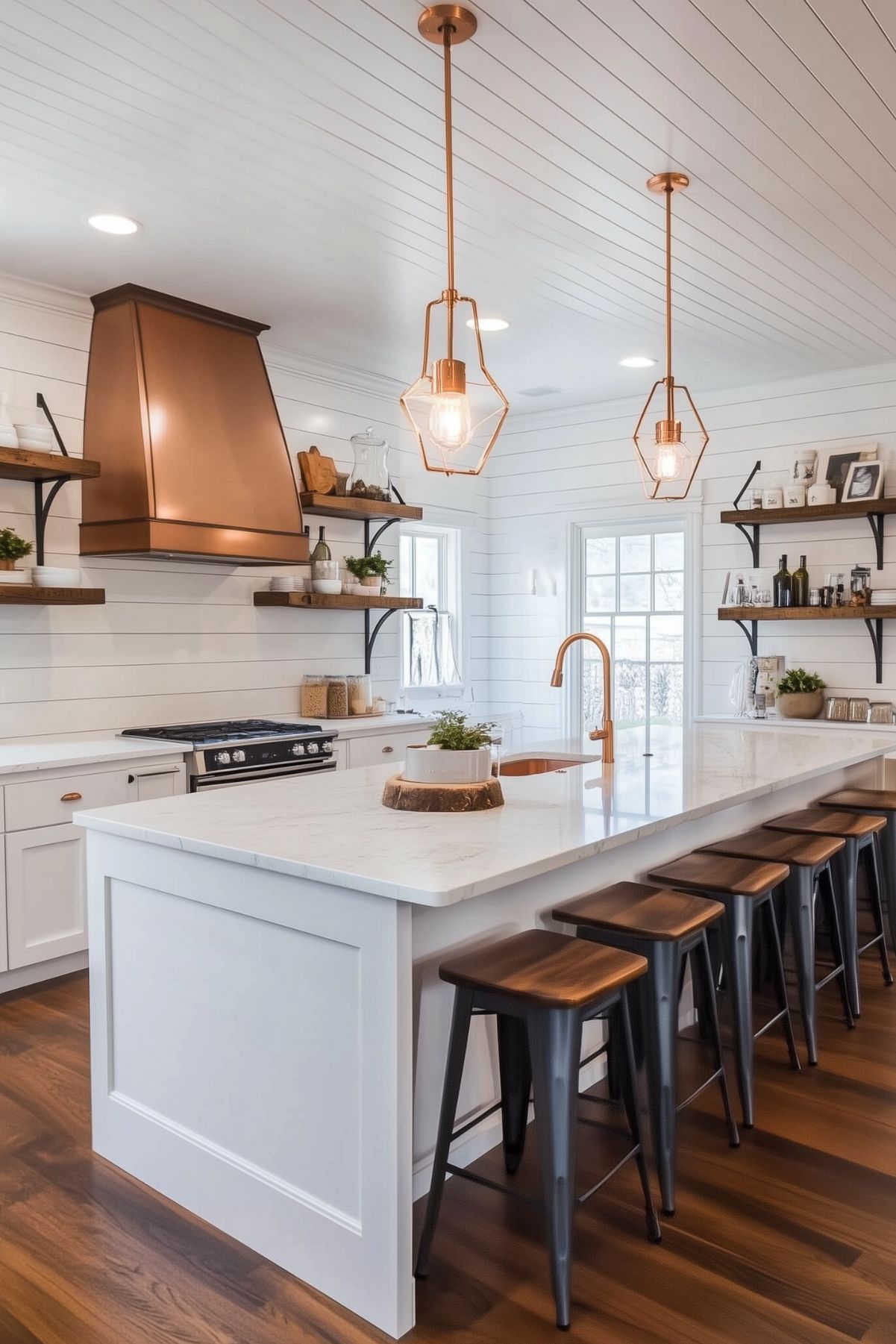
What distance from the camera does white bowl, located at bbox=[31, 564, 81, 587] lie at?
3910mm

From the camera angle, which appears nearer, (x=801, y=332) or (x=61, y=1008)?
(x=61, y=1008)

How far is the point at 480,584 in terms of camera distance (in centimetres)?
677

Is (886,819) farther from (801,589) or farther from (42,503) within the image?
(42,503)

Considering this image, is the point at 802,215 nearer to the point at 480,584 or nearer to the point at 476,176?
the point at 476,176

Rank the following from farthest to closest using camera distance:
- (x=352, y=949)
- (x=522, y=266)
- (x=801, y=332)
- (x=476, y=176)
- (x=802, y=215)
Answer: (x=801, y=332) → (x=522, y=266) → (x=802, y=215) → (x=476, y=176) → (x=352, y=949)

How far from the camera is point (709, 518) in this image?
5797mm

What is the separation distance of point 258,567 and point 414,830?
122 inches

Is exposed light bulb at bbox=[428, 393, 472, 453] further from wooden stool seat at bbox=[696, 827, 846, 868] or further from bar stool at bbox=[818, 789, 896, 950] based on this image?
bar stool at bbox=[818, 789, 896, 950]

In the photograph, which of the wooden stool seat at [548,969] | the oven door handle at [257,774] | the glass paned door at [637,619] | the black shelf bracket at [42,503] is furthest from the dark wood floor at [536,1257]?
the glass paned door at [637,619]

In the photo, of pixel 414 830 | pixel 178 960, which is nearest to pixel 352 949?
pixel 414 830

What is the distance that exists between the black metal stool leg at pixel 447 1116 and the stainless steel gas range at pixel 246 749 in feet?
7.25

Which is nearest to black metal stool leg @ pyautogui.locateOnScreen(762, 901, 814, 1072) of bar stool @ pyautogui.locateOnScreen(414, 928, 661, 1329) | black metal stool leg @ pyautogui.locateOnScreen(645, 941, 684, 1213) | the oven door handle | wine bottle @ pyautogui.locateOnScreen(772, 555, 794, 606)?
black metal stool leg @ pyautogui.locateOnScreen(645, 941, 684, 1213)

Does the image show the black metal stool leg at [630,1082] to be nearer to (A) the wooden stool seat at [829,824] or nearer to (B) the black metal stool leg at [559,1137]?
(B) the black metal stool leg at [559,1137]

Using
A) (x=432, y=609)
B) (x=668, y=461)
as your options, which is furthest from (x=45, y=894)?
(x=432, y=609)
